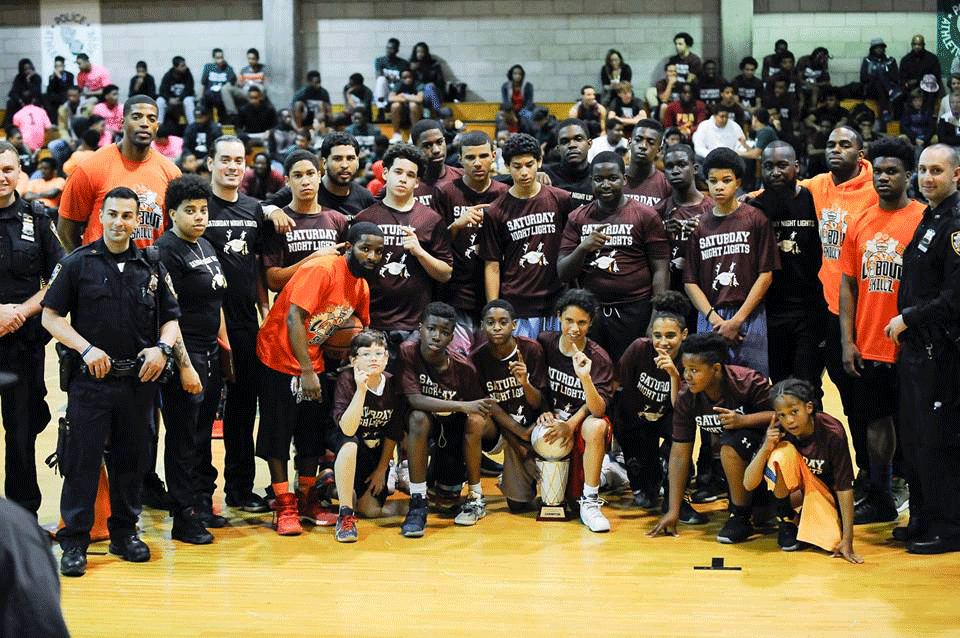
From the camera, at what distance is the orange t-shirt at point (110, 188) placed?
21.0ft

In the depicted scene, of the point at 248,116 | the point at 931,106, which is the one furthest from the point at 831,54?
the point at 248,116

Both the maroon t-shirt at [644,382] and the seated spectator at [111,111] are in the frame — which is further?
the seated spectator at [111,111]

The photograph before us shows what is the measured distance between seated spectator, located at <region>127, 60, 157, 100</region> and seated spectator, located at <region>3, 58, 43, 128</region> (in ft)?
5.26

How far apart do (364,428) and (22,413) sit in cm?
175

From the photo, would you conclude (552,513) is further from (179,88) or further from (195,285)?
(179,88)

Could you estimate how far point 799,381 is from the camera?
19.3 ft

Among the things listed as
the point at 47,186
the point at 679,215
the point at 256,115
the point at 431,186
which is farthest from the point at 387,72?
the point at 679,215

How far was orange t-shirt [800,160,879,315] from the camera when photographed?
643 cm

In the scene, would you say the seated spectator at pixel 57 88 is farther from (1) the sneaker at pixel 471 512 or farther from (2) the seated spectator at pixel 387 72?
(1) the sneaker at pixel 471 512

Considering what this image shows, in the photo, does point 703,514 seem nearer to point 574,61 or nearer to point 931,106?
point 931,106

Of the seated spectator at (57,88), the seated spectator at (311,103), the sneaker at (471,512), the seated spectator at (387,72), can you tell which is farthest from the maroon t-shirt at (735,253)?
the seated spectator at (57,88)

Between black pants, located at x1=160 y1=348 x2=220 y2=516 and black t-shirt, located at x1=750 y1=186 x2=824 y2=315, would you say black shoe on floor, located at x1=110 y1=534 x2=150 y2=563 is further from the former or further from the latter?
black t-shirt, located at x1=750 y1=186 x2=824 y2=315

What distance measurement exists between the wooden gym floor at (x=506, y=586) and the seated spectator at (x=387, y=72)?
43.2 feet

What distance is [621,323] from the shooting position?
6.82 meters
